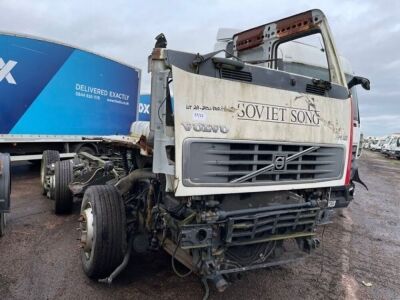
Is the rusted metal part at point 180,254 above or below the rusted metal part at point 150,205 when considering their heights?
below

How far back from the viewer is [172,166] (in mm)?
2756

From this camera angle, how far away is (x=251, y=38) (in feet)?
15.4

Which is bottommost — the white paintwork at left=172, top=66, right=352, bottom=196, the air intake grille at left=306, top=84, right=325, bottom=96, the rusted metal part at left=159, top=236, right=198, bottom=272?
the rusted metal part at left=159, top=236, right=198, bottom=272

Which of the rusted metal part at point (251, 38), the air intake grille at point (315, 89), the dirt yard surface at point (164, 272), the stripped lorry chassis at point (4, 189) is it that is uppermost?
the rusted metal part at point (251, 38)

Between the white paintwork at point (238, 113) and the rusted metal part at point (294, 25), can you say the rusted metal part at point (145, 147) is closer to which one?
the white paintwork at point (238, 113)

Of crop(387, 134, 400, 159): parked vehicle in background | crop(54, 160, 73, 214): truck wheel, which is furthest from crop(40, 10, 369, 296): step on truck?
crop(387, 134, 400, 159): parked vehicle in background

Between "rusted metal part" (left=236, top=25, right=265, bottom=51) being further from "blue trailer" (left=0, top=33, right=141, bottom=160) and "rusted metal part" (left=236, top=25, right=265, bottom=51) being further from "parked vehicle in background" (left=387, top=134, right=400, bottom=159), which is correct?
"parked vehicle in background" (left=387, top=134, right=400, bottom=159)

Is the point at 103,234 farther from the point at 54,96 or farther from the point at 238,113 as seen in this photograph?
the point at 54,96

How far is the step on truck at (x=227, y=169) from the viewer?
2.79 meters

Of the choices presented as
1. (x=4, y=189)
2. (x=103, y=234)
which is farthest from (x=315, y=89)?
(x=4, y=189)

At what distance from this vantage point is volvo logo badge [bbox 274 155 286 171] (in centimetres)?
315

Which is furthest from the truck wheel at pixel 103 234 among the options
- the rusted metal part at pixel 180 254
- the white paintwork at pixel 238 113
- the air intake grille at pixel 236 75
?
the air intake grille at pixel 236 75

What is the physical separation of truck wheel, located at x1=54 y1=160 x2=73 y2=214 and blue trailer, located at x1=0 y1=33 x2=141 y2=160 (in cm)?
356

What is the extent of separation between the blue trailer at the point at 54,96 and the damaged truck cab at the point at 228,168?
583 centimetres
